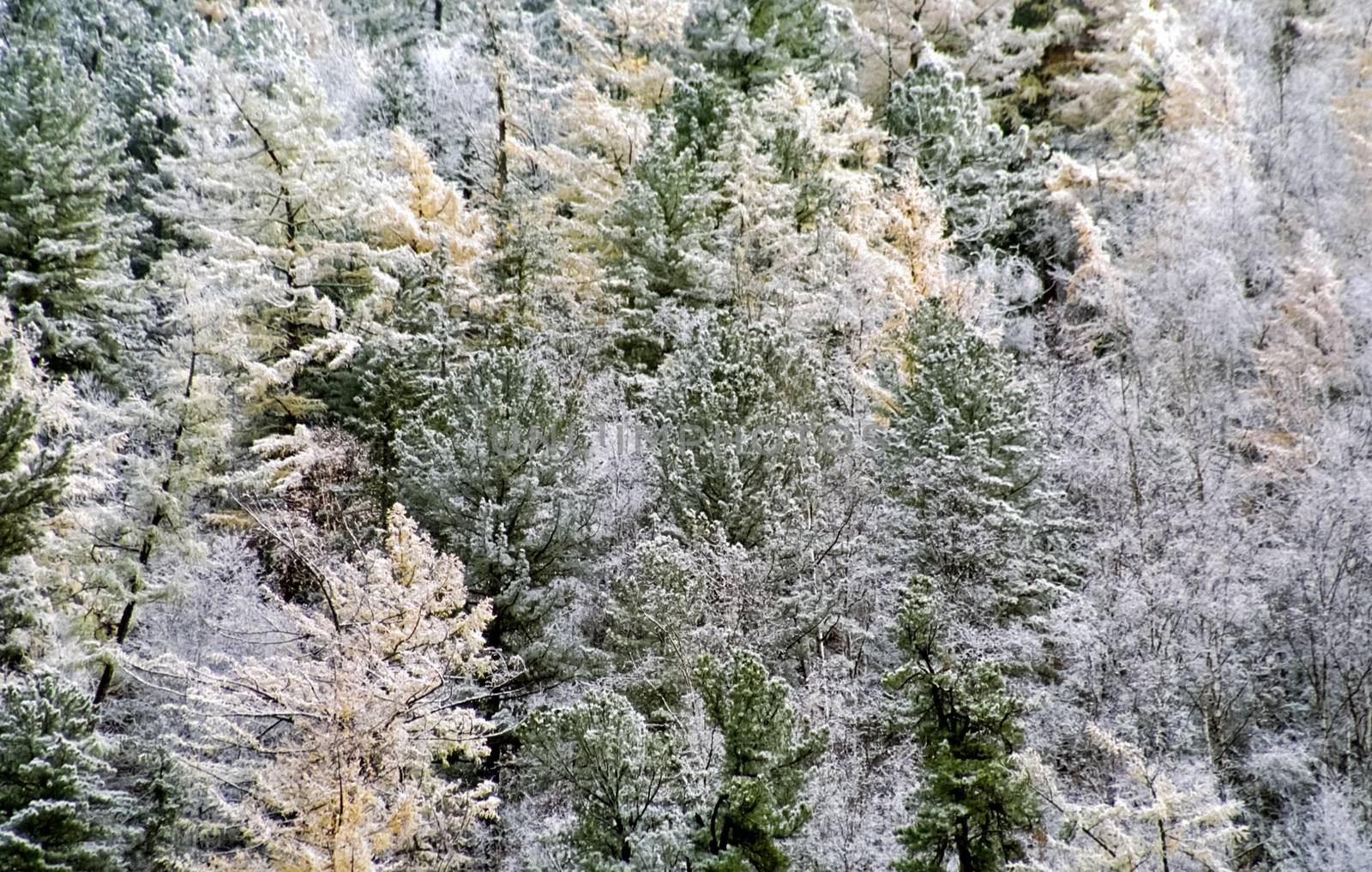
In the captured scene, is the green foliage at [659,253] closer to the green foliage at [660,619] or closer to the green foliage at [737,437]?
the green foliage at [737,437]

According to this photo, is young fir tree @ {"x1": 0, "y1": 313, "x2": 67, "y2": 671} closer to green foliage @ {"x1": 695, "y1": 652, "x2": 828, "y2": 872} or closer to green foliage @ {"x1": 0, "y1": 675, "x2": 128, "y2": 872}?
green foliage @ {"x1": 0, "y1": 675, "x2": 128, "y2": 872}

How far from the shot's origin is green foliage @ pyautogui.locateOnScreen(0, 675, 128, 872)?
13.7m

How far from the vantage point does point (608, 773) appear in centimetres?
1149

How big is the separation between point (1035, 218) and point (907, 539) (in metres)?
16.4

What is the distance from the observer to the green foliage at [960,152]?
26609mm

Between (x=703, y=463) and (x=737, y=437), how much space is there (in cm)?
76

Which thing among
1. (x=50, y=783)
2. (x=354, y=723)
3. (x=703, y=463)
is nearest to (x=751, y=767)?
(x=354, y=723)

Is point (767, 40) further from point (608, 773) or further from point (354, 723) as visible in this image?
point (354, 723)

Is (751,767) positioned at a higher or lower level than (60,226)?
lower

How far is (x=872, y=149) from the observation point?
27.4 m

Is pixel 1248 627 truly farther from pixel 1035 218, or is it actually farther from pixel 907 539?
pixel 1035 218

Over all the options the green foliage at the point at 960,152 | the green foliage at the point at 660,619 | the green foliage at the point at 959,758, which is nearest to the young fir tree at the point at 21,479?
the green foliage at the point at 660,619

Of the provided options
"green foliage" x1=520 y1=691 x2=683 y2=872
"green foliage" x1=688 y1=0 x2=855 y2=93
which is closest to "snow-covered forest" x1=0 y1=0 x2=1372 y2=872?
"green foliage" x1=520 y1=691 x2=683 y2=872

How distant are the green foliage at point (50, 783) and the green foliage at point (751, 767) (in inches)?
359
